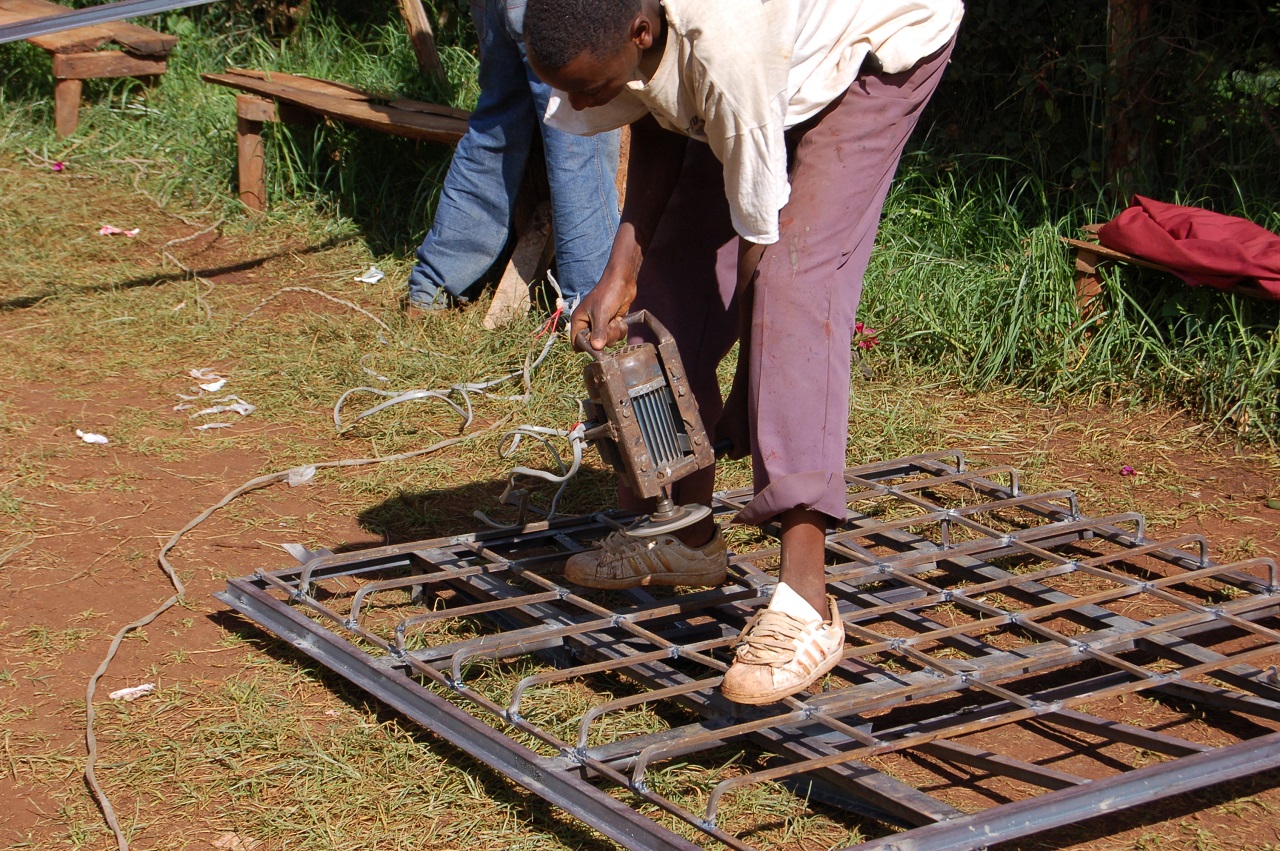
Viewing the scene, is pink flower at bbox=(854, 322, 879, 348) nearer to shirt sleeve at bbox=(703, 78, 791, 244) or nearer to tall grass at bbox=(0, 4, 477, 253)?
tall grass at bbox=(0, 4, 477, 253)

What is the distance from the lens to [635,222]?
9.40 ft

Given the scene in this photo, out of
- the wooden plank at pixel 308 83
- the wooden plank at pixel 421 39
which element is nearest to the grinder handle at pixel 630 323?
the wooden plank at pixel 308 83

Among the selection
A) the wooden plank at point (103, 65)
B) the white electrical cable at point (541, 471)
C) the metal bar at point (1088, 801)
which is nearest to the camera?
the metal bar at point (1088, 801)

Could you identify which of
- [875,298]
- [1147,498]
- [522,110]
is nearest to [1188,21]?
[875,298]

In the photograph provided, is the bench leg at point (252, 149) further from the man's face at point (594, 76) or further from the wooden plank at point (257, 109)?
the man's face at point (594, 76)

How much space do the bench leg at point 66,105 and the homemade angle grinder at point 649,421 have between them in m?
5.83

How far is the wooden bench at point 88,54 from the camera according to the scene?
7418mm

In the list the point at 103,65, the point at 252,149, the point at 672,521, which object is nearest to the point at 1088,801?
the point at 672,521

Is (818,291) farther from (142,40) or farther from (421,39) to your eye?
(142,40)

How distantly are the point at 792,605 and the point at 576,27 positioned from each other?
3.66ft

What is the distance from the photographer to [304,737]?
2.75m

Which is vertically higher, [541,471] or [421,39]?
[421,39]

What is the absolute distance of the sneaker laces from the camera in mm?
2496

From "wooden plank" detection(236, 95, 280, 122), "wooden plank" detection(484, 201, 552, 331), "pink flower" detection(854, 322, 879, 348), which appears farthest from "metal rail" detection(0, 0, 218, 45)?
"pink flower" detection(854, 322, 879, 348)
